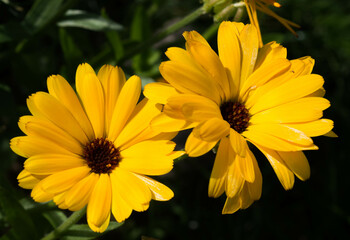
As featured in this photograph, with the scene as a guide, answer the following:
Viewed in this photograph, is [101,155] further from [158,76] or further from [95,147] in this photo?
[158,76]

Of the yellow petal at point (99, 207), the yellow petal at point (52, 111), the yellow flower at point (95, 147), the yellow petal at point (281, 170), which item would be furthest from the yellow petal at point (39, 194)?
the yellow petal at point (281, 170)

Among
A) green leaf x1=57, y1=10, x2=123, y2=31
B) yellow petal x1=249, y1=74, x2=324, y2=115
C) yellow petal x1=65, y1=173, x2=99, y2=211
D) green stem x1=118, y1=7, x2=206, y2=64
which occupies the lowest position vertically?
yellow petal x1=65, y1=173, x2=99, y2=211

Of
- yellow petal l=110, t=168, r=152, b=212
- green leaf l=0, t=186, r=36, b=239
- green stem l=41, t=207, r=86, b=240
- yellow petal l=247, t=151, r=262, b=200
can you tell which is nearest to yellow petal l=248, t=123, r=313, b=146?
yellow petal l=247, t=151, r=262, b=200

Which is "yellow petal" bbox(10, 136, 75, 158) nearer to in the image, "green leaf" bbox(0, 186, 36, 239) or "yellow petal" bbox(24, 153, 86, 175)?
"yellow petal" bbox(24, 153, 86, 175)

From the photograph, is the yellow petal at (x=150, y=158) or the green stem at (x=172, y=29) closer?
the yellow petal at (x=150, y=158)

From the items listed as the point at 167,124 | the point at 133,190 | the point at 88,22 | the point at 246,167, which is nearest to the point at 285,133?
the point at 246,167

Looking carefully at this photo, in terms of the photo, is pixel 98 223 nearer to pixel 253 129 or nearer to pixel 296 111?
pixel 253 129

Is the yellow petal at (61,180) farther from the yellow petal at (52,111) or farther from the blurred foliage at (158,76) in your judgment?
the blurred foliage at (158,76)
